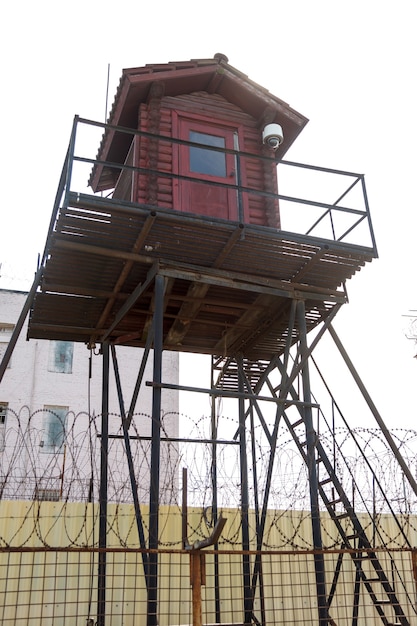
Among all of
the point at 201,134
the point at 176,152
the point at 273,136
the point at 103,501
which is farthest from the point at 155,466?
the point at 273,136

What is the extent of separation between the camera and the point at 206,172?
1212 centimetres

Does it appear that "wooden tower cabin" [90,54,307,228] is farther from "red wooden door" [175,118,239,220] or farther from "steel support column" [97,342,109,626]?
"steel support column" [97,342,109,626]

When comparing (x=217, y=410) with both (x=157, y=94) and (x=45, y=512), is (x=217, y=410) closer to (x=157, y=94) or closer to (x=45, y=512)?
(x=45, y=512)

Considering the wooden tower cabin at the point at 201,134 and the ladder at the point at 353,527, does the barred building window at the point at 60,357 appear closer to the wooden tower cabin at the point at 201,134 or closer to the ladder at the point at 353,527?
the wooden tower cabin at the point at 201,134

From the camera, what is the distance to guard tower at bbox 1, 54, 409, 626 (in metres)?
9.91

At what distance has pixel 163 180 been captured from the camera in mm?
11672

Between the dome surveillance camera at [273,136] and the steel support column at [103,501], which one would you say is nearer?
the steel support column at [103,501]

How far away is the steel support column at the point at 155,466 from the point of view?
845 cm

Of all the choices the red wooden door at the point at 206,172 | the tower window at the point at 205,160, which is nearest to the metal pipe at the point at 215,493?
the red wooden door at the point at 206,172

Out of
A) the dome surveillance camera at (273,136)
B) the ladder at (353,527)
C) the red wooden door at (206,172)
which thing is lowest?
the ladder at (353,527)

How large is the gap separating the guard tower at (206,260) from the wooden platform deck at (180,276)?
29 mm

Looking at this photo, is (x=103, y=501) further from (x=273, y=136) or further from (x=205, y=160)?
(x=273, y=136)

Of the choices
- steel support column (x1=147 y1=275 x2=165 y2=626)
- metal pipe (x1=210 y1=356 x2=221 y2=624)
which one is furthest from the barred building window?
steel support column (x1=147 y1=275 x2=165 y2=626)

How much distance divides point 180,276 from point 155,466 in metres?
3.11
